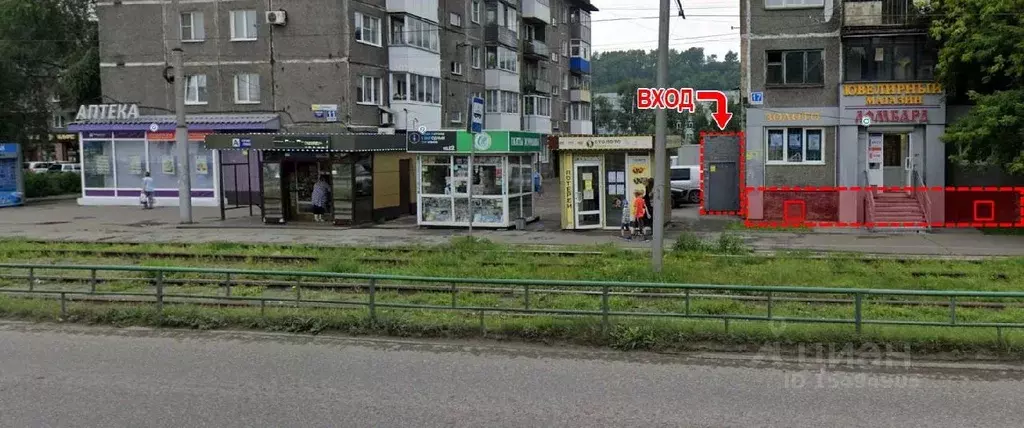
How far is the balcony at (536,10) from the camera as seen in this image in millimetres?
59875

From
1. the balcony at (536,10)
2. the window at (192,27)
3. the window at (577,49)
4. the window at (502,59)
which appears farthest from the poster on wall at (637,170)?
the window at (577,49)

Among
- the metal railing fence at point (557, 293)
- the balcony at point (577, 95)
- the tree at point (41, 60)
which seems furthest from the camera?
the balcony at point (577, 95)

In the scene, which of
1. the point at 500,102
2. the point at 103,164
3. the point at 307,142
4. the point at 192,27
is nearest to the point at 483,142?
the point at 307,142

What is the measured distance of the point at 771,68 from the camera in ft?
86.1

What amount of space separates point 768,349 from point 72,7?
47194 mm

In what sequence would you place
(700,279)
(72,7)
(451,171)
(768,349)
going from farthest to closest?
(72,7)
(451,171)
(700,279)
(768,349)

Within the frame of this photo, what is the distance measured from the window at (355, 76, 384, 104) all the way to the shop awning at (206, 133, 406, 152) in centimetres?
1008

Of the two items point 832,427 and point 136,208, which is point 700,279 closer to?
point 832,427

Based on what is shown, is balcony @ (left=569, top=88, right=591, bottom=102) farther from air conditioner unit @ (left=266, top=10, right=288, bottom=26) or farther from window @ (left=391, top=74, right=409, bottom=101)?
air conditioner unit @ (left=266, top=10, right=288, bottom=26)

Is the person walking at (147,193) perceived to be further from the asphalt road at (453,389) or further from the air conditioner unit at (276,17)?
the asphalt road at (453,389)

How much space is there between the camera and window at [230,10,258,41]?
35.9 m

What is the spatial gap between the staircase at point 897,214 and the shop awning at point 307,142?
14.4 metres

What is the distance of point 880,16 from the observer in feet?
82.5

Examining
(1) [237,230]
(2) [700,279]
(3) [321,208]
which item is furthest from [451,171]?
(2) [700,279]
